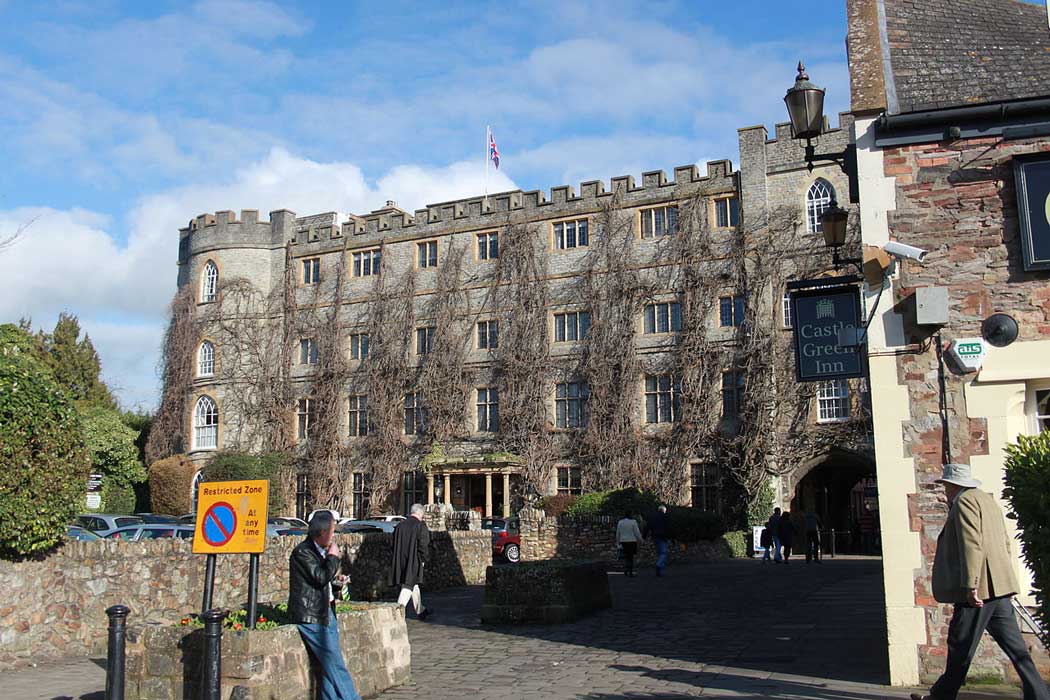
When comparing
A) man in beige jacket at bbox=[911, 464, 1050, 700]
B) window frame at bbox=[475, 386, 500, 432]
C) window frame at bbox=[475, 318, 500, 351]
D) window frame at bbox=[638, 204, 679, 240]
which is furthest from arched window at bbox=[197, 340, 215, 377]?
man in beige jacket at bbox=[911, 464, 1050, 700]

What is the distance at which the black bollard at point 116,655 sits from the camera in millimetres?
7137

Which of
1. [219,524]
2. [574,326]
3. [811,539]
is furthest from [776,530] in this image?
[219,524]

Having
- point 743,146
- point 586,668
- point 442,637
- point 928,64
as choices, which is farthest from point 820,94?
point 743,146

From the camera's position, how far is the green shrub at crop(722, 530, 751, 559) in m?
30.5

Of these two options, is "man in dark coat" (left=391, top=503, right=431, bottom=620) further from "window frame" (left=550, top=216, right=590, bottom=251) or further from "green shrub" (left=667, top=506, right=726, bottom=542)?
"window frame" (left=550, top=216, right=590, bottom=251)

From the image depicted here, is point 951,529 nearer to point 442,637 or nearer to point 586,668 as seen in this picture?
point 586,668

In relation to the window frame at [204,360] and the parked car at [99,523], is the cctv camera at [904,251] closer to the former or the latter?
the parked car at [99,523]

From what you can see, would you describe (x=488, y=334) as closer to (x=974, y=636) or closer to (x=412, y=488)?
(x=412, y=488)

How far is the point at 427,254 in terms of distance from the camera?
41.5 metres

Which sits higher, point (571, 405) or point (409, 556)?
point (571, 405)

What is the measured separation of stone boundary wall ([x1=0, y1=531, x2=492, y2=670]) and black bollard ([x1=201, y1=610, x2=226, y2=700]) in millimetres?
3752

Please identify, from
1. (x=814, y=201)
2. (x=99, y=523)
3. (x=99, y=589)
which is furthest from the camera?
(x=814, y=201)

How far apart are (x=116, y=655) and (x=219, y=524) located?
1.35 m

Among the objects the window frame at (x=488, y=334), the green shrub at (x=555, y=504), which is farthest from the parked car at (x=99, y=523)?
the window frame at (x=488, y=334)
